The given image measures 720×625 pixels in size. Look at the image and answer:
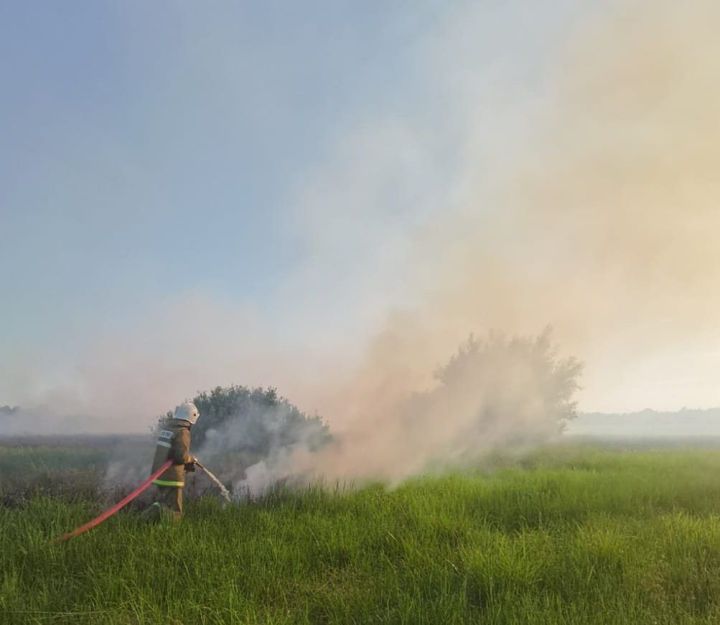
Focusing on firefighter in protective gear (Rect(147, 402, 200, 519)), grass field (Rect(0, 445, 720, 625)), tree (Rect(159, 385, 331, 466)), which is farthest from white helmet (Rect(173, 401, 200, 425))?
tree (Rect(159, 385, 331, 466))

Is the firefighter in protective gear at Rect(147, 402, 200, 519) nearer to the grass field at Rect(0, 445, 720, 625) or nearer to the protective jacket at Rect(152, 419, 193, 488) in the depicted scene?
the protective jacket at Rect(152, 419, 193, 488)

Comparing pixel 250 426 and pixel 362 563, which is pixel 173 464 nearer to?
pixel 362 563

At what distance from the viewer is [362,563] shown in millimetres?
7301

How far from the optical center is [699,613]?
5906 millimetres

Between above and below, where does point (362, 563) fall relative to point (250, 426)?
below

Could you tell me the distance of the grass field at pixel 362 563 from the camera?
5699mm

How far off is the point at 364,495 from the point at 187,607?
239 inches

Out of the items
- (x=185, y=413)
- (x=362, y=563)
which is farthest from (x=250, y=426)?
(x=362, y=563)

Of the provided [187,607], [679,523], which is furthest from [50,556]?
[679,523]

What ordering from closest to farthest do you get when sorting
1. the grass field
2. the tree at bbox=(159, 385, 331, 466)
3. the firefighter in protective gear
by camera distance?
1. the grass field
2. the firefighter in protective gear
3. the tree at bbox=(159, 385, 331, 466)

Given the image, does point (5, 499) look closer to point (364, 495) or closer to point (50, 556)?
point (50, 556)

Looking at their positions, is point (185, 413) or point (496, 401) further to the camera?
point (496, 401)

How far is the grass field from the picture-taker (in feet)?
18.7

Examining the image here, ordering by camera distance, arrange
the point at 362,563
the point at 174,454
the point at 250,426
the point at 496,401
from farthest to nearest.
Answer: the point at 496,401, the point at 250,426, the point at 174,454, the point at 362,563
